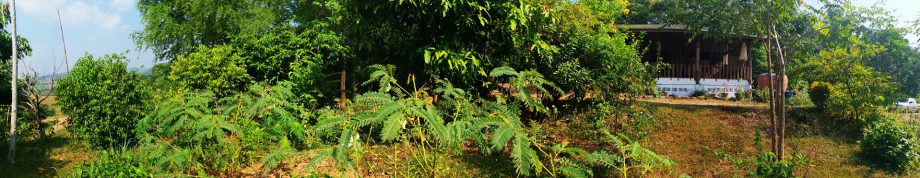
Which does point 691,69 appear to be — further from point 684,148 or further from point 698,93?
point 684,148

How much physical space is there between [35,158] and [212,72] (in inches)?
122

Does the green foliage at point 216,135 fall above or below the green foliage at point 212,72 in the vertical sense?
below

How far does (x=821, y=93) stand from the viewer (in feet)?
34.0

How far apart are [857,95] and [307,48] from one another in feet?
34.6

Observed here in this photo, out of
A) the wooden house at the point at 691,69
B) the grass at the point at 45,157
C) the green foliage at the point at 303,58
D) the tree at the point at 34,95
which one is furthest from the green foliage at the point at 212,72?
the wooden house at the point at 691,69

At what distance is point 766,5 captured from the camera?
643 cm

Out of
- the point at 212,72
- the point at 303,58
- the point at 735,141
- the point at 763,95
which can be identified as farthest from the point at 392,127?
the point at 763,95

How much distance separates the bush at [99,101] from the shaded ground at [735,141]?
830 centimetres

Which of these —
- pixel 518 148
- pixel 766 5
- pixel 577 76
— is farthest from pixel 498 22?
pixel 518 148

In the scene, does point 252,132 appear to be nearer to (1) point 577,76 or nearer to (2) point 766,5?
(1) point 577,76

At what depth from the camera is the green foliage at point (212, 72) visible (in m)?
9.87

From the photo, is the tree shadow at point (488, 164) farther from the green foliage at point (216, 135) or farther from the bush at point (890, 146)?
the bush at point (890, 146)

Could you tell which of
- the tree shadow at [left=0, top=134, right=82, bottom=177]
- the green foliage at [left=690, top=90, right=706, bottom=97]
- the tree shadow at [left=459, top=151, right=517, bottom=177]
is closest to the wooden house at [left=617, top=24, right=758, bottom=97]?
the green foliage at [left=690, top=90, right=706, bottom=97]

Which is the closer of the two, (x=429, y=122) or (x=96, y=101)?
(x=429, y=122)
